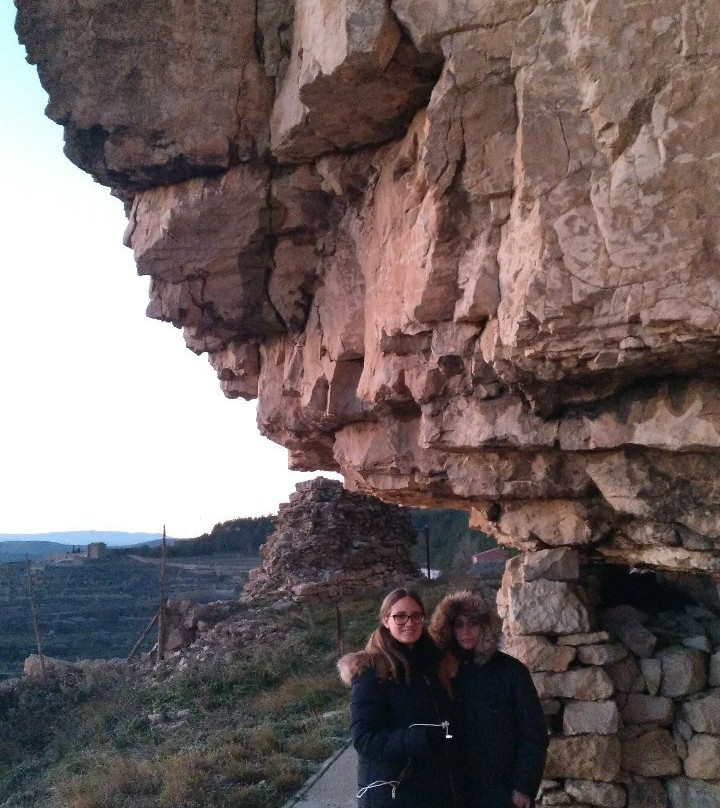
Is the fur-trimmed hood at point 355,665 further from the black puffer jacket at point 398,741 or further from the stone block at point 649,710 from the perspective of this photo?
the stone block at point 649,710

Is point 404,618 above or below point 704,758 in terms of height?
above

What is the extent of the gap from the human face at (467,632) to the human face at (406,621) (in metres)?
0.32

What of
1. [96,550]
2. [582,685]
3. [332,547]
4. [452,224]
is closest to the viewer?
[452,224]

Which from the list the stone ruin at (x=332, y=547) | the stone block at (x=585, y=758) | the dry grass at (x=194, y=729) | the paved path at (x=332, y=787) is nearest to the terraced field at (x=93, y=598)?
the stone ruin at (x=332, y=547)

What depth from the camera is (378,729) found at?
334 cm

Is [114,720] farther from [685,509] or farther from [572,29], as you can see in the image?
[572,29]

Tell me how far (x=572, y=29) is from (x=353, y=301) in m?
2.80

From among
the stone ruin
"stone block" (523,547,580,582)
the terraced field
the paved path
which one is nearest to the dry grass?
the paved path

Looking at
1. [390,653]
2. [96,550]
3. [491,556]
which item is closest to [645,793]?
[390,653]

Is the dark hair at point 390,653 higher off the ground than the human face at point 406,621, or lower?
lower

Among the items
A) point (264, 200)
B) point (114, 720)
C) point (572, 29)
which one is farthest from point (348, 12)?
point (114, 720)

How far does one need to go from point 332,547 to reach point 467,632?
1120cm

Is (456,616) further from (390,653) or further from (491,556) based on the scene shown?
(491,556)

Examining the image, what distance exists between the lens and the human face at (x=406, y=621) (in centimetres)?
347
